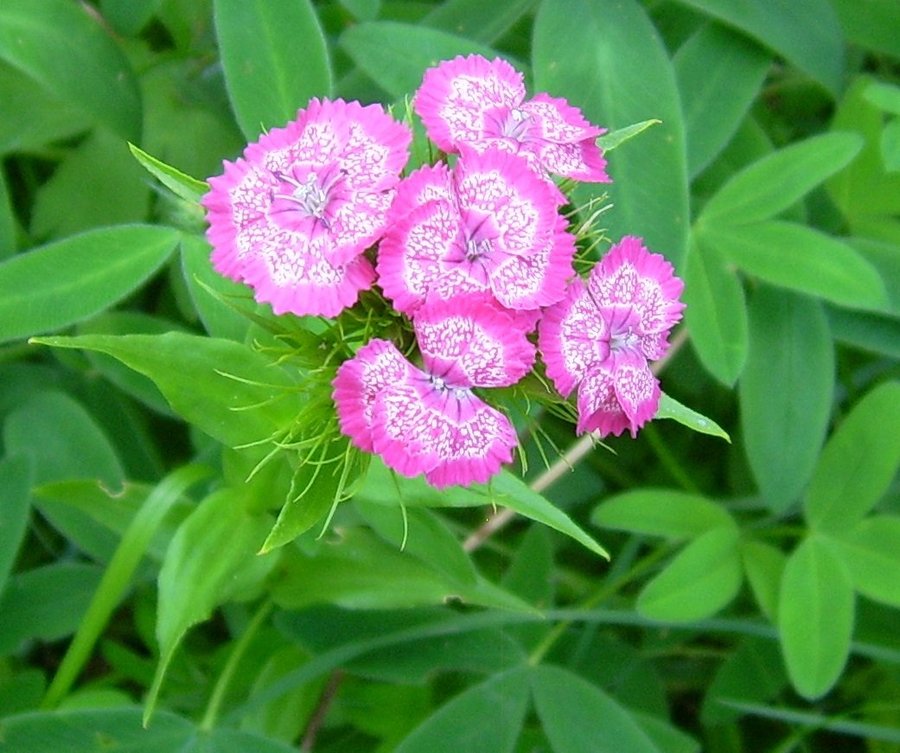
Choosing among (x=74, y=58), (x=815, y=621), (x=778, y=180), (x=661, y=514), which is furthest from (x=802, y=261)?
(x=74, y=58)

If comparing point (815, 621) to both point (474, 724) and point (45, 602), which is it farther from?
point (45, 602)

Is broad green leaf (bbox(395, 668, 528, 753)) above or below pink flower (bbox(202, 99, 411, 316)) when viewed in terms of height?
below

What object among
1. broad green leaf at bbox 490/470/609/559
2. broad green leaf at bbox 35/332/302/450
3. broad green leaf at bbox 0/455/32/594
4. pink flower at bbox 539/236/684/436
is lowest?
broad green leaf at bbox 0/455/32/594

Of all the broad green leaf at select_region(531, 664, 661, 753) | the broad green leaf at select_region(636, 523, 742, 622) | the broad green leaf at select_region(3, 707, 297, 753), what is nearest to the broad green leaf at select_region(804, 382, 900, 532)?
the broad green leaf at select_region(636, 523, 742, 622)

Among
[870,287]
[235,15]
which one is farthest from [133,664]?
[870,287]

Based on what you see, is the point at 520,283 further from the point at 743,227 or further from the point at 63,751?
A: the point at 63,751

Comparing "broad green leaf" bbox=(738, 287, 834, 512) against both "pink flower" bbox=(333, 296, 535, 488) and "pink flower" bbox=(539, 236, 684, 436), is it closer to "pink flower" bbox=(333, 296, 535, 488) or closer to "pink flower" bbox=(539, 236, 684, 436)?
"pink flower" bbox=(539, 236, 684, 436)

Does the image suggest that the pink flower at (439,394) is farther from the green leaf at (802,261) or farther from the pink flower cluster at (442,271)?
the green leaf at (802,261)

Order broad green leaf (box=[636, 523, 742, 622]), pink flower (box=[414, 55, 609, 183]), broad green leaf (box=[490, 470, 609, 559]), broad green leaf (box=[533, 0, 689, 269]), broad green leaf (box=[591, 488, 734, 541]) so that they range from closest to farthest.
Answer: pink flower (box=[414, 55, 609, 183]), broad green leaf (box=[490, 470, 609, 559]), broad green leaf (box=[533, 0, 689, 269]), broad green leaf (box=[636, 523, 742, 622]), broad green leaf (box=[591, 488, 734, 541])
